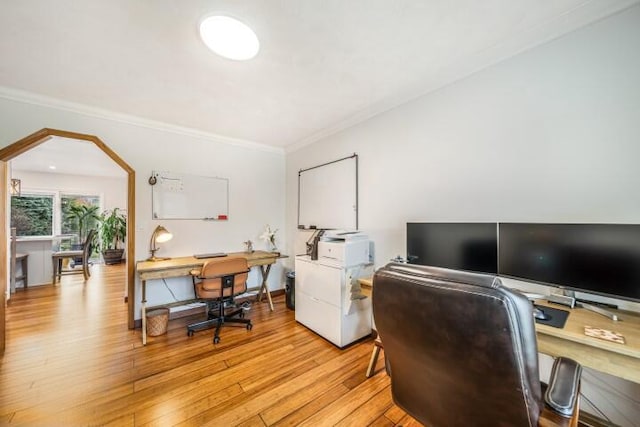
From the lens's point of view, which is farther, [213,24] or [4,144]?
[4,144]

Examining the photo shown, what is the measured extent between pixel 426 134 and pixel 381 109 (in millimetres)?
616

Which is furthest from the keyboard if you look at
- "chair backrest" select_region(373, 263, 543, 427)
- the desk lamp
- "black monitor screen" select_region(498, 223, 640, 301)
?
"black monitor screen" select_region(498, 223, 640, 301)

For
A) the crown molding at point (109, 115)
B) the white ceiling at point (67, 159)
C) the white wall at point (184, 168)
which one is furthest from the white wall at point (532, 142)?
the white ceiling at point (67, 159)

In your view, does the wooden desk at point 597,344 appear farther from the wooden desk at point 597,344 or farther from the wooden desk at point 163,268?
the wooden desk at point 163,268

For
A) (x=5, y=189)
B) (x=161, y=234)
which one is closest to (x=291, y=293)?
(x=161, y=234)

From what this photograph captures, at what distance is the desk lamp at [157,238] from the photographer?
2924 millimetres

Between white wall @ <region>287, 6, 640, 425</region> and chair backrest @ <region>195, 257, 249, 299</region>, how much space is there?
1626mm

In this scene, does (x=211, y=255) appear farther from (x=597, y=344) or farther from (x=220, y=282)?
(x=597, y=344)

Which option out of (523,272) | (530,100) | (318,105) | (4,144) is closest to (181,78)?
(318,105)

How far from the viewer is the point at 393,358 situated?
41.8 inches

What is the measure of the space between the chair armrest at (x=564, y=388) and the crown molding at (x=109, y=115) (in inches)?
151

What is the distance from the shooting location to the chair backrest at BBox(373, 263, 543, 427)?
0.69 metres

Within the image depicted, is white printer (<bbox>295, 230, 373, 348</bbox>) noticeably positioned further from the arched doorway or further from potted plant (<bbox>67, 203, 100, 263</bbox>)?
potted plant (<bbox>67, 203, 100, 263</bbox>)

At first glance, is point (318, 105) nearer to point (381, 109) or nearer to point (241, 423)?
point (381, 109)
